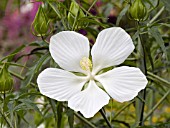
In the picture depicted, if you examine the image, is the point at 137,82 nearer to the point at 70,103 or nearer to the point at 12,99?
the point at 70,103

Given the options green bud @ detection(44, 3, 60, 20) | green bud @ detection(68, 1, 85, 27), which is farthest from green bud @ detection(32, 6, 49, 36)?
green bud @ detection(44, 3, 60, 20)

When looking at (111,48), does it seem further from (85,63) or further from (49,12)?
(49,12)

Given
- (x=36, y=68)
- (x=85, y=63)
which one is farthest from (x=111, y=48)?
(x=36, y=68)

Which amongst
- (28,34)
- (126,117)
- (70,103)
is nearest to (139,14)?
(70,103)

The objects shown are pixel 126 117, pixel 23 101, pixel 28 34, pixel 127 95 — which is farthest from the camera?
pixel 28 34

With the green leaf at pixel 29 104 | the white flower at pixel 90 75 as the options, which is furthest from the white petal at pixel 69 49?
the green leaf at pixel 29 104

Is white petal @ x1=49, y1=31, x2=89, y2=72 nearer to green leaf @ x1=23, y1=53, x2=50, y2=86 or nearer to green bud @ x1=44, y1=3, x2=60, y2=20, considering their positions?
green leaf @ x1=23, y1=53, x2=50, y2=86
